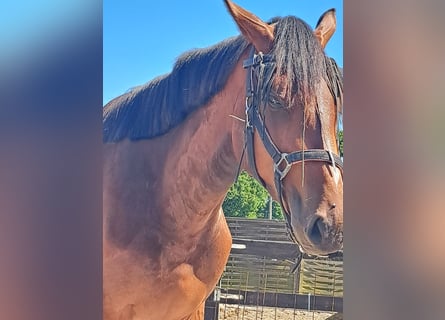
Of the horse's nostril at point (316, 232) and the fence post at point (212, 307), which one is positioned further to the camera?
the fence post at point (212, 307)

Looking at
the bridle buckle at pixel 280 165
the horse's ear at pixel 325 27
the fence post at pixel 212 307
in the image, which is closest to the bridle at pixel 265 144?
the bridle buckle at pixel 280 165

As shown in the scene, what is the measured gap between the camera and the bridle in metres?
1.36

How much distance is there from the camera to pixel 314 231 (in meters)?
1.36

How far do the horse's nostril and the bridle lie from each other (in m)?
0.06

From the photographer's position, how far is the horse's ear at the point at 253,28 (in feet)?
4.54

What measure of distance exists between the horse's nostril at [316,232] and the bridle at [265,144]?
55mm

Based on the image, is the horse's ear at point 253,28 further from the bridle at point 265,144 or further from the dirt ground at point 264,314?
the dirt ground at point 264,314

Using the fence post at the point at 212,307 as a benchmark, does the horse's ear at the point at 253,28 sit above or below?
above

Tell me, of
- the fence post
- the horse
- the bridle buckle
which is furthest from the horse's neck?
the fence post

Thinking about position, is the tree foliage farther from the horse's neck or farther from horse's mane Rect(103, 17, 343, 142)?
horse's mane Rect(103, 17, 343, 142)

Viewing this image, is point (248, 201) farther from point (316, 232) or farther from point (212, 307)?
point (212, 307)

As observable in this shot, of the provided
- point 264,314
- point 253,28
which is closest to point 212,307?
point 264,314
